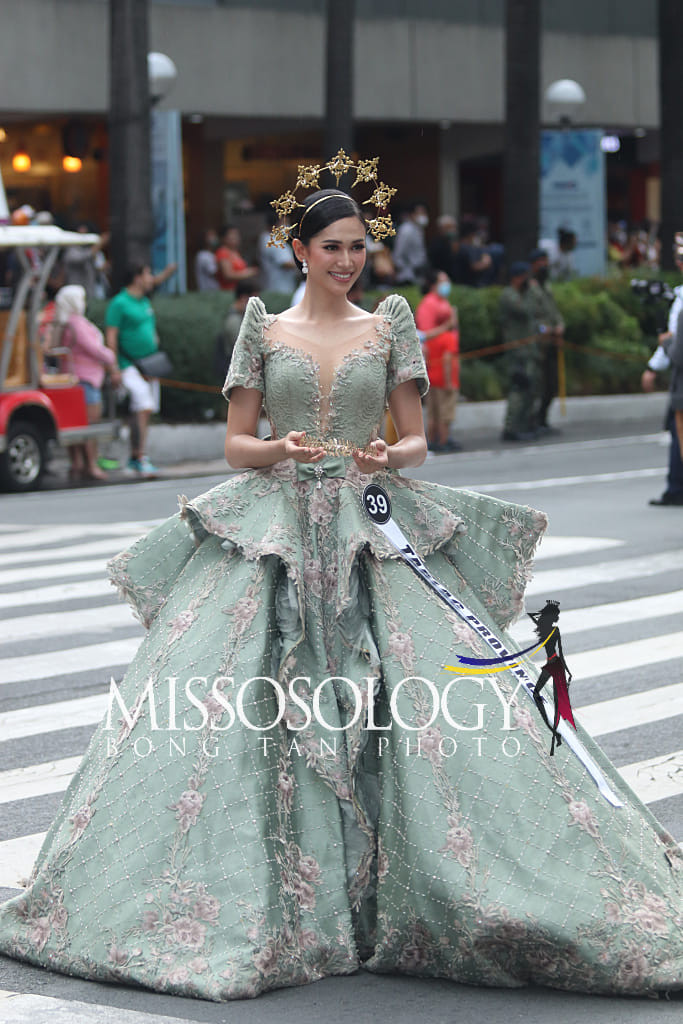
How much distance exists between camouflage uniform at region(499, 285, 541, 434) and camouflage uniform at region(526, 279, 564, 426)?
0.09 m

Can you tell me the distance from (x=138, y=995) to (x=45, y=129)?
25214mm

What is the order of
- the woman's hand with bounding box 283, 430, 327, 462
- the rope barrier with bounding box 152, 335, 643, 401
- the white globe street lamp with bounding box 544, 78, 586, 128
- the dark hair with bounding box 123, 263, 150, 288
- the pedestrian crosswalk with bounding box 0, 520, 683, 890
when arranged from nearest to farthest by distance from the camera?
the woman's hand with bounding box 283, 430, 327, 462 < the pedestrian crosswalk with bounding box 0, 520, 683, 890 < the dark hair with bounding box 123, 263, 150, 288 < the rope barrier with bounding box 152, 335, 643, 401 < the white globe street lamp with bounding box 544, 78, 586, 128

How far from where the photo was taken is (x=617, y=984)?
4.10 meters

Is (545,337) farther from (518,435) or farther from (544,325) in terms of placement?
(518,435)

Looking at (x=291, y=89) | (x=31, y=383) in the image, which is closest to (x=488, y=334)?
(x=31, y=383)

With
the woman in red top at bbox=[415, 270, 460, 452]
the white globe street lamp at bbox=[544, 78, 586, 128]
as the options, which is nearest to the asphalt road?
the woman in red top at bbox=[415, 270, 460, 452]

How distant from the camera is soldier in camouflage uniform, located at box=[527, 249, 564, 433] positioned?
2020cm

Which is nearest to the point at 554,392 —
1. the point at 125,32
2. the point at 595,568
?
the point at 125,32

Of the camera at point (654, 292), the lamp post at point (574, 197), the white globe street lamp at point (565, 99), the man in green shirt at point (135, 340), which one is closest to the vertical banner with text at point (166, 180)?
the man in green shirt at point (135, 340)

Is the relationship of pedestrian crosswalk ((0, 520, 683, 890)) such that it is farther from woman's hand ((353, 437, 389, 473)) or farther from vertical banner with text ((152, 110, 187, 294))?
vertical banner with text ((152, 110, 187, 294))

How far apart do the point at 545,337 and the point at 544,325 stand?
139mm

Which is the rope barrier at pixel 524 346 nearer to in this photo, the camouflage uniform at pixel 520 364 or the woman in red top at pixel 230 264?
the camouflage uniform at pixel 520 364

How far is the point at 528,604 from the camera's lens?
379 inches

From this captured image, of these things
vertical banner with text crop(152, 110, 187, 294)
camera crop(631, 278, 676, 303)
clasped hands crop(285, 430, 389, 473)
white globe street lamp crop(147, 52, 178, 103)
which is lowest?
clasped hands crop(285, 430, 389, 473)
